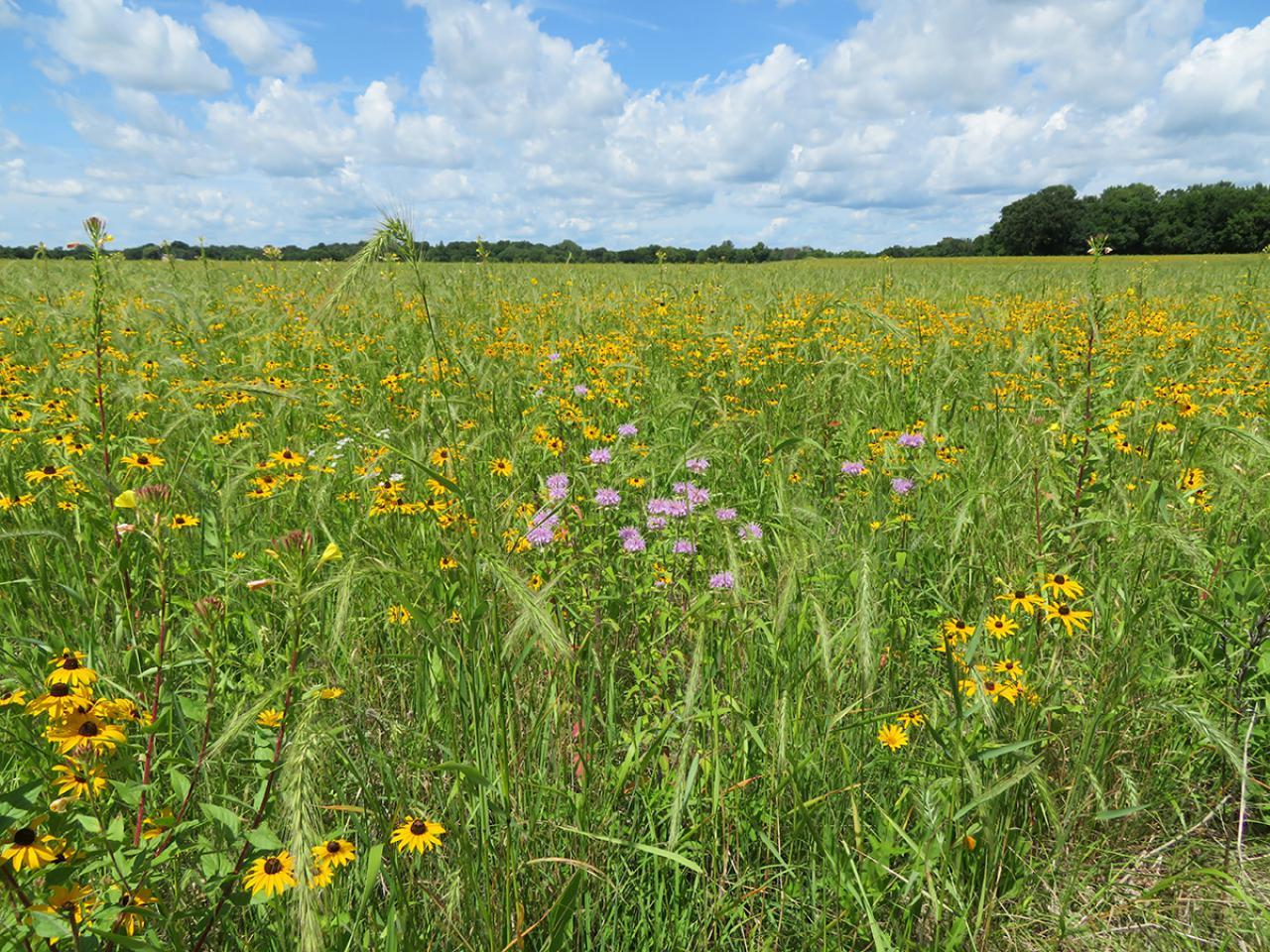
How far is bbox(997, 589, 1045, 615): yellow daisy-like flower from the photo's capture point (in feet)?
4.93

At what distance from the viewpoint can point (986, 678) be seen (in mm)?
1551

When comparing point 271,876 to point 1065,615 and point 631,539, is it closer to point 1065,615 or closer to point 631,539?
point 631,539

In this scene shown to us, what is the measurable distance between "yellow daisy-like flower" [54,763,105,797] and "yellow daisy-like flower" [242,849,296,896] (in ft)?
0.86

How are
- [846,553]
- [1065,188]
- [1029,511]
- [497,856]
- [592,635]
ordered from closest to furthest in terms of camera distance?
[497,856], [592,635], [846,553], [1029,511], [1065,188]

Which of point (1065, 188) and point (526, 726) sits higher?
point (1065, 188)

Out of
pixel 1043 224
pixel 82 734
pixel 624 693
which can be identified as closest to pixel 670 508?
pixel 624 693

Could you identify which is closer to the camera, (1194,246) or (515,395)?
(515,395)

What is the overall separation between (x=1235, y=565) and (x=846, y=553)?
47.2 inches

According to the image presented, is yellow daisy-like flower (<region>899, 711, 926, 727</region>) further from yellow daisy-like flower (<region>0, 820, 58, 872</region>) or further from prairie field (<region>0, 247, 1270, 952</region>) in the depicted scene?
yellow daisy-like flower (<region>0, 820, 58, 872</region>)

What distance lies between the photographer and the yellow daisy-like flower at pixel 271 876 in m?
1.04

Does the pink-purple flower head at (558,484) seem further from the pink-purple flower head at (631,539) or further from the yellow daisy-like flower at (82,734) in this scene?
the yellow daisy-like flower at (82,734)

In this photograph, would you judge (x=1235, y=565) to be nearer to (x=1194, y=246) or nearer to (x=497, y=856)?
(x=497, y=856)

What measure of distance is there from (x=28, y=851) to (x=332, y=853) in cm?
41

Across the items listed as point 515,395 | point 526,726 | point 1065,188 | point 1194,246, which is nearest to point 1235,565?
point 526,726
